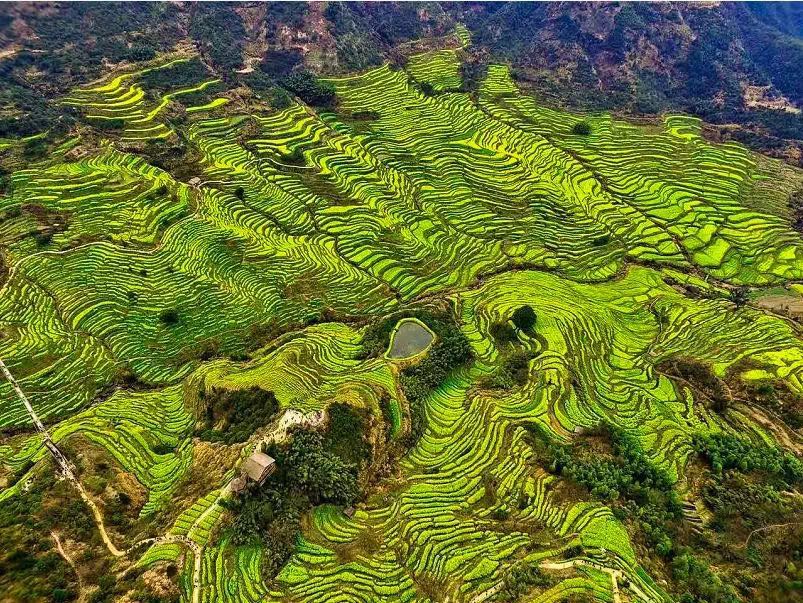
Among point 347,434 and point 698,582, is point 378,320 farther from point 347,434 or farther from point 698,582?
point 698,582

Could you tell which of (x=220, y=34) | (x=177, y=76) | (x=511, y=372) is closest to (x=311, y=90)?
(x=177, y=76)

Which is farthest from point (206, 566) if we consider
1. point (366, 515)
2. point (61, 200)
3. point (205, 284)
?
point (61, 200)

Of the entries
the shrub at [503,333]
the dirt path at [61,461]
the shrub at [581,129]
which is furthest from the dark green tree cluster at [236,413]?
the shrub at [581,129]

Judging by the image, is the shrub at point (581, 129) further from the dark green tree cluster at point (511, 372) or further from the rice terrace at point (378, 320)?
the dark green tree cluster at point (511, 372)

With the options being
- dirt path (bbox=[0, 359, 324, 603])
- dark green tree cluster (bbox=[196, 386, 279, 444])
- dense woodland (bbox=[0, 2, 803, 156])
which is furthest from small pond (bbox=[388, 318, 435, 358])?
dense woodland (bbox=[0, 2, 803, 156])

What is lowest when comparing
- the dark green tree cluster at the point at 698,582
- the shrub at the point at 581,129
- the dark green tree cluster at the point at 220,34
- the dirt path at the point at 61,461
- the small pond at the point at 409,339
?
the dirt path at the point at 61,461
